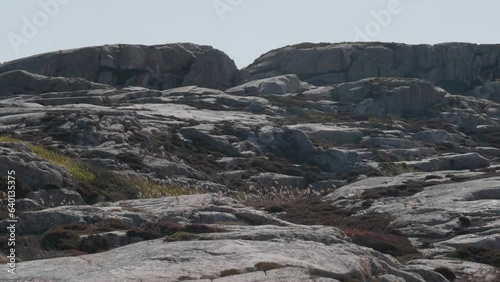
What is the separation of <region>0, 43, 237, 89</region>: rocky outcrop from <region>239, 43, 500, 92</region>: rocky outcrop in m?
10.2

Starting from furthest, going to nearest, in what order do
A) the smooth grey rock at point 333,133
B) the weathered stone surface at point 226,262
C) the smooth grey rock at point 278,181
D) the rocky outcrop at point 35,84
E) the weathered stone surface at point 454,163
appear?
the rocky outcrop at point 35,84 → the smooth grey rock at point 333,133 → the weathered stone surface at point 454,163 → the smooth grey rock at point 278,181 → the weathered stone surface at point 226,262

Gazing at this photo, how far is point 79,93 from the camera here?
9538 cm

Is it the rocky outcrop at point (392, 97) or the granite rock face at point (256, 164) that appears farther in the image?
the rocky outcrop at point (392, 97)

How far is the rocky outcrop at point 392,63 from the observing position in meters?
130

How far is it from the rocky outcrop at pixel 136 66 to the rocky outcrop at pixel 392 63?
33.6 feet

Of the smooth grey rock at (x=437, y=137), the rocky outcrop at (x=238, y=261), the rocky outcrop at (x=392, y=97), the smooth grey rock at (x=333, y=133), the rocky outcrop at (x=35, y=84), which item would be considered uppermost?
the rocky outcrop at (x=35, y=84)

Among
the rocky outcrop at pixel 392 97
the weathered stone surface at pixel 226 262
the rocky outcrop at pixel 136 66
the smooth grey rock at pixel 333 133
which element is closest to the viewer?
the weathered stone surface at pixel 226 262

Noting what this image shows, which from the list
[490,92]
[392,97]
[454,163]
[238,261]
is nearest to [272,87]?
A: [392,97]

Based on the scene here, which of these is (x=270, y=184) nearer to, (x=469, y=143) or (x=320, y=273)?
(x=469, y=143)

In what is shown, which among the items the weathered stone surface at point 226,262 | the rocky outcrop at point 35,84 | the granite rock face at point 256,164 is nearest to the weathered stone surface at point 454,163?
the granite rock face at point 256,164

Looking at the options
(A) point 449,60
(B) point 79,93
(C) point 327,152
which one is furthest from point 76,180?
(A) point 449,60

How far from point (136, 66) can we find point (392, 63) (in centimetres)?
4375

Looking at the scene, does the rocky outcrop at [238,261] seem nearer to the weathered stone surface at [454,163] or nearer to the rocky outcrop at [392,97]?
the weathered stone surface at [454,163]

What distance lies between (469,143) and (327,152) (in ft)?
75.9
